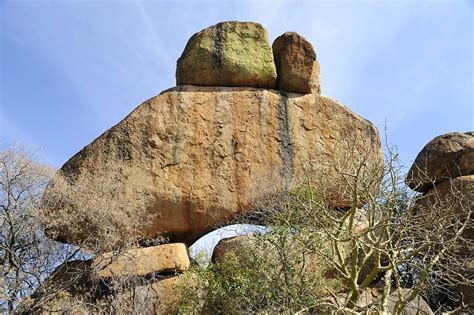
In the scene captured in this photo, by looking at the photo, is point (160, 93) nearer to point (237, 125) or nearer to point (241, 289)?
point (237, 125)

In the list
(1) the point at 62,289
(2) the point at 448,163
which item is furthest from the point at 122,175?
(2) the point at 448,163

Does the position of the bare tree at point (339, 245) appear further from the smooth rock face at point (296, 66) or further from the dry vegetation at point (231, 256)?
the smooth rock face at point (296, 66)

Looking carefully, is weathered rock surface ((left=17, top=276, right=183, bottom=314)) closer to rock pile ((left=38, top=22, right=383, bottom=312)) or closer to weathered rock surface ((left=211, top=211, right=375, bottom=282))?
rock pile ((left=38, top=22, right=383, bottom=312))

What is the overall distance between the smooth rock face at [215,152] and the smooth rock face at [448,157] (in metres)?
1.44

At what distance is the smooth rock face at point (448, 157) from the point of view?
15109mm

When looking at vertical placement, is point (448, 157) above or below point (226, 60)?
below

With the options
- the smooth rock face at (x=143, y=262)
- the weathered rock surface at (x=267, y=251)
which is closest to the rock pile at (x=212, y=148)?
the smooth rock face at (x=143, y=262)

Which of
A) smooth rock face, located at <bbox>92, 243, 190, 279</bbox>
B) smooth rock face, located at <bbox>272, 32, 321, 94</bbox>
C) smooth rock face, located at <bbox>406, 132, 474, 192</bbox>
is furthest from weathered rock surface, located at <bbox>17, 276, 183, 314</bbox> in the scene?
smooth rock face, located at <bbox>406, 132, 474, 192</bbox>

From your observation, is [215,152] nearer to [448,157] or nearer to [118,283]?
[118,283]

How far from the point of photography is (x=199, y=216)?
46.1 ft

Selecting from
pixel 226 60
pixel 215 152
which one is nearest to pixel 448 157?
pixel 215 152

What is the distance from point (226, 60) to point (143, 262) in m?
6.01

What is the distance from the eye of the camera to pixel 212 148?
14.6 metres

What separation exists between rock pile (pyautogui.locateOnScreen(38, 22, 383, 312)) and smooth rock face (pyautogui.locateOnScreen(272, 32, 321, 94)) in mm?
28
